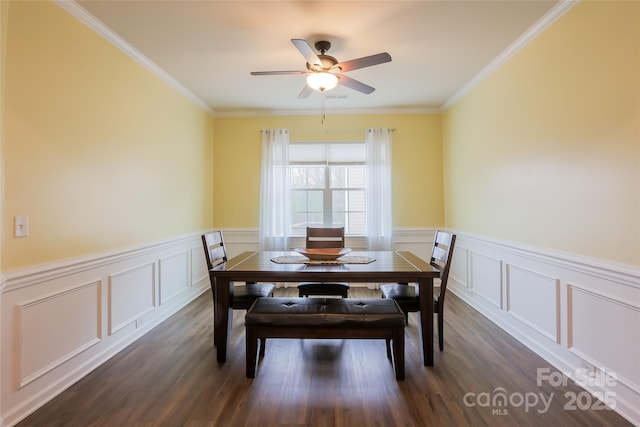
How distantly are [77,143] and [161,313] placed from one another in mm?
1898

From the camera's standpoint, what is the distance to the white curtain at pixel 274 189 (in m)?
4.57

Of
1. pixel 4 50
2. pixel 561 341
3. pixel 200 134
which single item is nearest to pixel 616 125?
pixel 561 341

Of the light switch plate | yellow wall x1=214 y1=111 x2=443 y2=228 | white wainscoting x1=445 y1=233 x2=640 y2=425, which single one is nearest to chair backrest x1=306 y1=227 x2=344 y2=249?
yellow wall x1=214 y1=111 x2=443 y2=228

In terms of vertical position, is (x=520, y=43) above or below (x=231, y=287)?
above

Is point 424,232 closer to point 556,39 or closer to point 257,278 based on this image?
point 556,39

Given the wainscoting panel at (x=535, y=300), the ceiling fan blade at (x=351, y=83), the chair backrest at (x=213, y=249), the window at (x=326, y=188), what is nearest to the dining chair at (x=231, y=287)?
the chair backrest at (x=213, y=249)

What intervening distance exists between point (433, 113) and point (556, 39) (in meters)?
2.31

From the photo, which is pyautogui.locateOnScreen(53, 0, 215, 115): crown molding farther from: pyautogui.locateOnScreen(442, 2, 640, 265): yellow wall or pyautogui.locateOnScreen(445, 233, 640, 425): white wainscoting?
pyautogui.locateOnScreen(445, 233, 640, 425): white wainscoting

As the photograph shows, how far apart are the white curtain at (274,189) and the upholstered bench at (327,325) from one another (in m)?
2.39

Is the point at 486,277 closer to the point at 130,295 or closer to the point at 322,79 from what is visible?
the point at 322,79

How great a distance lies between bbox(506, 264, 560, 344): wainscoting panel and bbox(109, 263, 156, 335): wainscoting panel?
11.5ft

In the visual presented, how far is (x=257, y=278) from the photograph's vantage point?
2.26 m

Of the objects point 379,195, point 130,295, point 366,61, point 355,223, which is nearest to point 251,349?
point 130,295

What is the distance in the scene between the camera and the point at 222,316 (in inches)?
94.0
